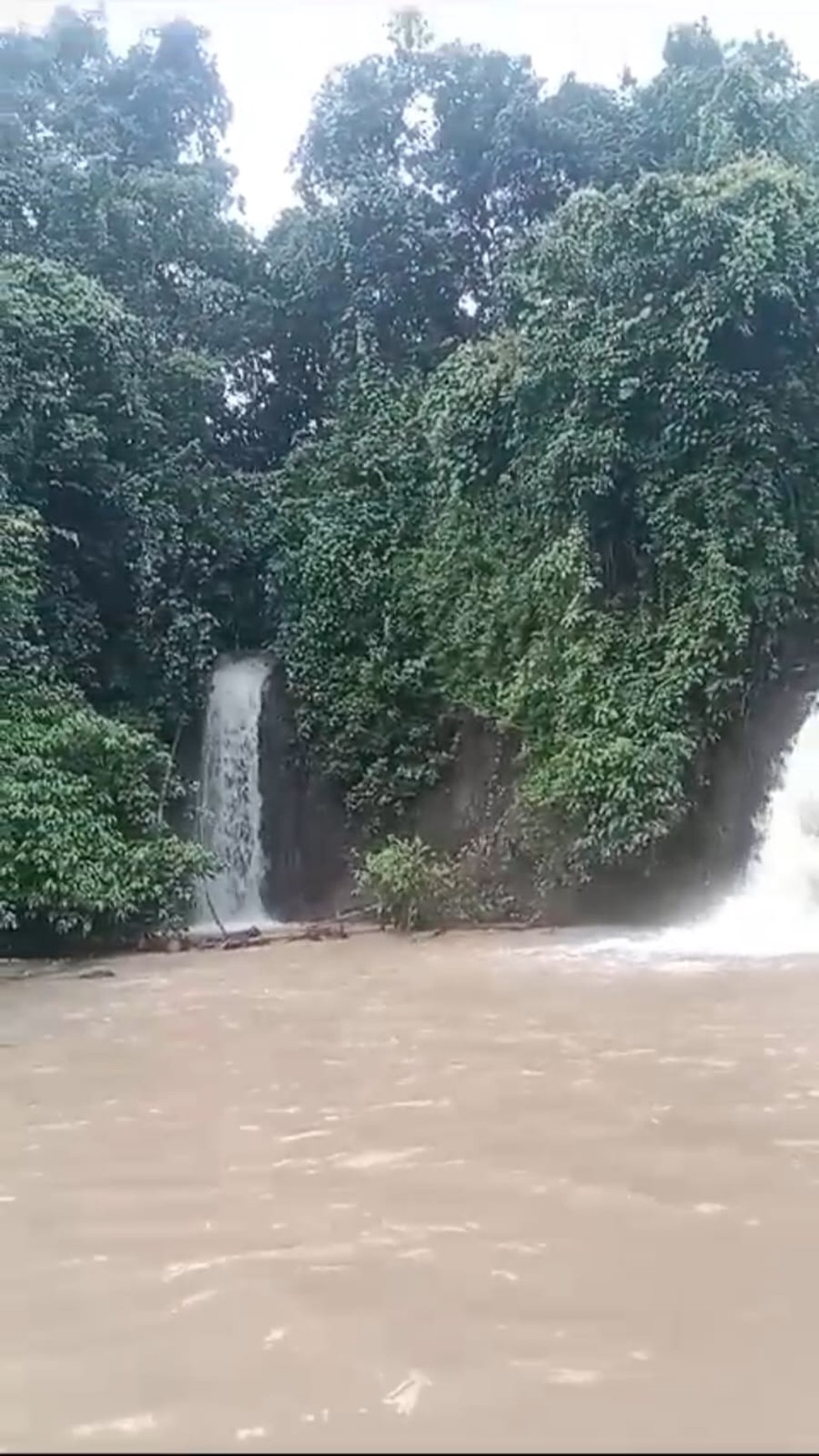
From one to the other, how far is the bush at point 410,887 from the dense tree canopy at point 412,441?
1057mm

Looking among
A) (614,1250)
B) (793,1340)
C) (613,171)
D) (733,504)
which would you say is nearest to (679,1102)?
(614,1250)

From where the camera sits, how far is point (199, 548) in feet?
54.3

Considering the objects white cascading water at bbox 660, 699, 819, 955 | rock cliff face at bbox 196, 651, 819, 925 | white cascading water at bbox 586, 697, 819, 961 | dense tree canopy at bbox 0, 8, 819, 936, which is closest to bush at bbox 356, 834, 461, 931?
rock cliff face at bbox 196, 651, 819, 925

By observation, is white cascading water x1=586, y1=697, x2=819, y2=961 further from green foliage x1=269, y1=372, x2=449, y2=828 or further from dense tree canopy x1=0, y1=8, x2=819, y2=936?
green foliage x1=269, y1=372, x2=449, y2=828

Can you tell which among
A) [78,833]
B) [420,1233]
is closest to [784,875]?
[78,833]

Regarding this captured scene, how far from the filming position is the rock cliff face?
12.5 m

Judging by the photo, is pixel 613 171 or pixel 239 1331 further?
pixel 613 171

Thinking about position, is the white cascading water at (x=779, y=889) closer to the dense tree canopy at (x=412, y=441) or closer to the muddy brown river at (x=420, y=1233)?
the dense tree canopy at (x=412, y=441)

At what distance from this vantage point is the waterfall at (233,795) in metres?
15.1

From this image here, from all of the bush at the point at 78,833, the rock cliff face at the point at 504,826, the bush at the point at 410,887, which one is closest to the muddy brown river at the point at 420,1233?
the bush at the point at 78,833

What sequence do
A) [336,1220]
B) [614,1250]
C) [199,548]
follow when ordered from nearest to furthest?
[614,1250], [336,1220], [199,548]

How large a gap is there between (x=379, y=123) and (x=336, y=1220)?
19952mm

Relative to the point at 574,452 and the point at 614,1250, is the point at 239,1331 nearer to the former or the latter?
the point at 614,1250

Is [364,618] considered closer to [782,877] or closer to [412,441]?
[412,441]
